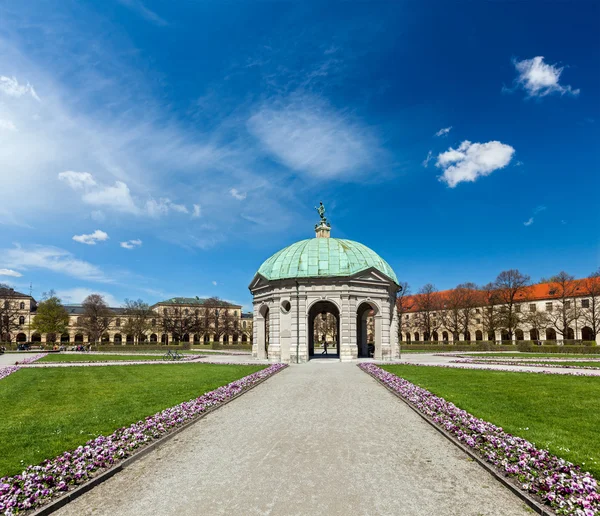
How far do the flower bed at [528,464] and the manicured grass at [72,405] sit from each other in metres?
8.87

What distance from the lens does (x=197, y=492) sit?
22.7 ft

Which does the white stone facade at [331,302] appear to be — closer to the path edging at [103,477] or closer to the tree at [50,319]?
the path edging at [103,477]

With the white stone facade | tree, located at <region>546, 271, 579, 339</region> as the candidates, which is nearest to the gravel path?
the white stone facade

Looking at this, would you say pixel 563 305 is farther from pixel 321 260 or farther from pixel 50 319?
pixel 50 319

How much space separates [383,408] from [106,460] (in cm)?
912

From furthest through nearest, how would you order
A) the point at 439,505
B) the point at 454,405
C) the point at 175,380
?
the point at 175,380 → the point at 454,405 → the point at 439,505

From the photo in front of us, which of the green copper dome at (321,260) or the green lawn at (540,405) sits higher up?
the green copper dome at (321,260)

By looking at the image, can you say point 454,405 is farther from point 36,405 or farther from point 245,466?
point 36,405

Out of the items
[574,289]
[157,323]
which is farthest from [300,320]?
[157,323]

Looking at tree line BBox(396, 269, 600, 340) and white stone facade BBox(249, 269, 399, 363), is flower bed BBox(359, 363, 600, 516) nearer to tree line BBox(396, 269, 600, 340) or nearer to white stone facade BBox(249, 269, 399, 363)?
white stone facade BBox(249, 269, 399, 363)

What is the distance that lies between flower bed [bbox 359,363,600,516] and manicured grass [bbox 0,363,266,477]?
8.87 meters

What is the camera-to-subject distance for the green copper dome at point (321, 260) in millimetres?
38469

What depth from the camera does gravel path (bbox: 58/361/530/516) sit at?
6.39 metres

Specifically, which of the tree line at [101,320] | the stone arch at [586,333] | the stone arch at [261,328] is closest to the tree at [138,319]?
the tree line at [101,320]
